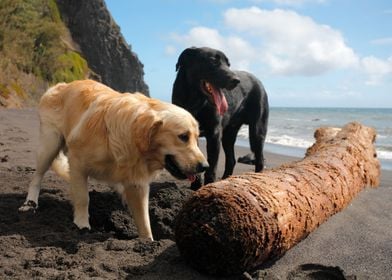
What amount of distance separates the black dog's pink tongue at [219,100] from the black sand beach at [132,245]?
5.30ft

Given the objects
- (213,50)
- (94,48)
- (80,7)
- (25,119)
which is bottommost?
(25,119)

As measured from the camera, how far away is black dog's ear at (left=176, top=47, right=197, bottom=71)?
7.20m

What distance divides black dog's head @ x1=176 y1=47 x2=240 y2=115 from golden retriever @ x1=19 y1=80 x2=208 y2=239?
7.42ft

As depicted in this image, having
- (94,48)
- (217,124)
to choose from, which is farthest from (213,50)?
(94,48)

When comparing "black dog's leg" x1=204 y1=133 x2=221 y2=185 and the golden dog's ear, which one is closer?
the golden dog's ear

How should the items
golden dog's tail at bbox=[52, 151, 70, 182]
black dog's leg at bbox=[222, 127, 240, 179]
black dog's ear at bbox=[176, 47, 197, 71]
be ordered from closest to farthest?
golden dog's tail at bbox=[52, 151, 70, 182], black dog's ear at bbox=[176, 47, 197, 71], black dog's leg at bbox=[222, 127, 240, 179]

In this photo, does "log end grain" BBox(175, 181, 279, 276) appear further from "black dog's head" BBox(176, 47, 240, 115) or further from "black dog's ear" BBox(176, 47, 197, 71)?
"black dog's ear" BBox(176, 47, 197, 71)

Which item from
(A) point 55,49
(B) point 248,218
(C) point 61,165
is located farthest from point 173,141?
(A) point 55,49

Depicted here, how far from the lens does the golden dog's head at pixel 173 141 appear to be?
419cm

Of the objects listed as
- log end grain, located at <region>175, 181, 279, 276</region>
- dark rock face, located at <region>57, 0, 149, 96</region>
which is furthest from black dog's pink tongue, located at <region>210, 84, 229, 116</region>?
dark rock face, located at <region>57, 0, 149, 96</region>

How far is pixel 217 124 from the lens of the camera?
707 centimetres

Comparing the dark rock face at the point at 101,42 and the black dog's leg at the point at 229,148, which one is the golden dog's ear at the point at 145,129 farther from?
the dark rock face at the point at 101,42

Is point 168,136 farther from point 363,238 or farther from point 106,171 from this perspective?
point 363,238

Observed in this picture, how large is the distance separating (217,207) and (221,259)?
0.35 metres
